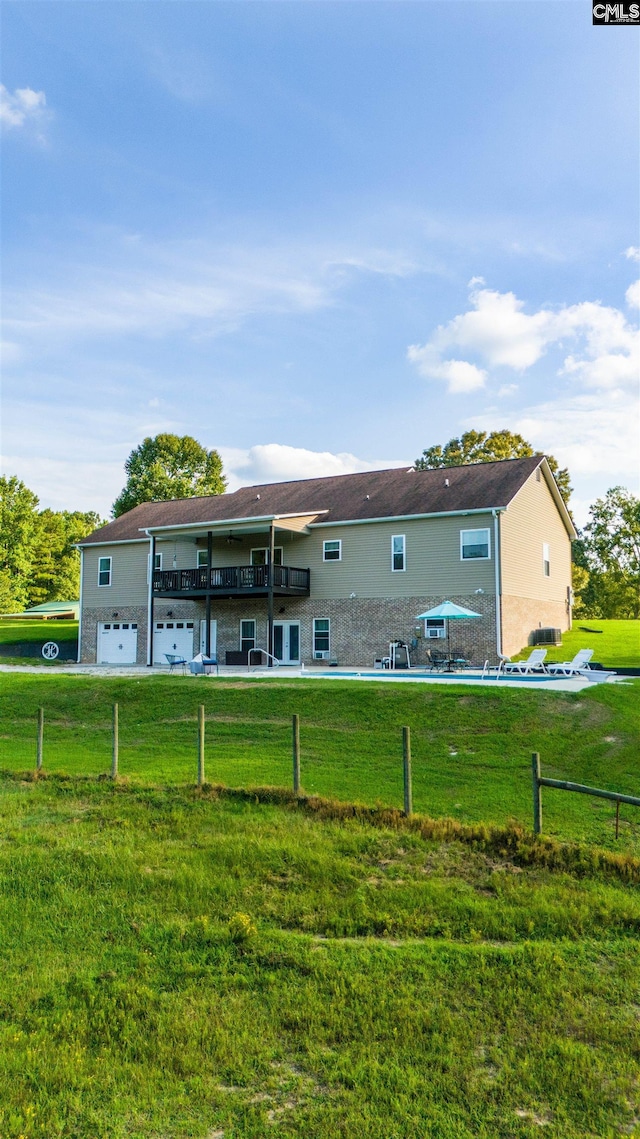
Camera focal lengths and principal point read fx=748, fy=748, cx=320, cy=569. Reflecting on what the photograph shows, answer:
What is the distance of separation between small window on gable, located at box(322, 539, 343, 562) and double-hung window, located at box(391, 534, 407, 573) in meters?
2.21

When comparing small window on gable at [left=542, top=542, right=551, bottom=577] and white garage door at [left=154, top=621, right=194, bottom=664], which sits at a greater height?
small window on gable at [left=542, top=542, right=551, bottom=577]

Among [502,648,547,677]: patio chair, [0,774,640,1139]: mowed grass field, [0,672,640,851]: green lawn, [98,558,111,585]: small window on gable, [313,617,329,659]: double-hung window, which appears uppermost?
[98,558,111,585]: small window on gable

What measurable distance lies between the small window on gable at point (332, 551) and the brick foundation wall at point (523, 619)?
6.61m

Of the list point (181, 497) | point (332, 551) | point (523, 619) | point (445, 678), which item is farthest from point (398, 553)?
point (181, 497)

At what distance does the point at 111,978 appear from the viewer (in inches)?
219

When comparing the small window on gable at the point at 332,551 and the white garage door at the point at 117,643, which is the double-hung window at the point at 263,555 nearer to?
the small window on gable at the point at 332,551

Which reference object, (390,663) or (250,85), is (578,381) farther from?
(250,85)

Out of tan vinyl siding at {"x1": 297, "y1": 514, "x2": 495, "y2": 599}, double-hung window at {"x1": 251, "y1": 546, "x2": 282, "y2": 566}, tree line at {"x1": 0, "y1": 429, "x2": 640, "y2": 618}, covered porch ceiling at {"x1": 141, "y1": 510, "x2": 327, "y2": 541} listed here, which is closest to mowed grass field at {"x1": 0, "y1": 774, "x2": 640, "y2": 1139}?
tan vinyl siding at {"x1": 297, "y1": 514, "x2": 495, "y2": 599}

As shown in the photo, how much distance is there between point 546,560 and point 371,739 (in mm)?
18594

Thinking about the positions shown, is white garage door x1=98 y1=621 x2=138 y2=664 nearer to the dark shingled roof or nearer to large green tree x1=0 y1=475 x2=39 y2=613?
the dark shingled roof

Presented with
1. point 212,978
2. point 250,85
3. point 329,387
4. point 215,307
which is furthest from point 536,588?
point 212,978

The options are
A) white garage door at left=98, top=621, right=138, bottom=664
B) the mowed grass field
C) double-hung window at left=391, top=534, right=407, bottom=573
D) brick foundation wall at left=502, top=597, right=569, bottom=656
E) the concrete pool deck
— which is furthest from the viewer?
white garage door at left=98, top=621, right=138, bottom=664

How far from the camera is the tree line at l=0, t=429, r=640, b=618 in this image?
167ft

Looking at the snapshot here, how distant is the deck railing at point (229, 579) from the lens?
90.7 feet
